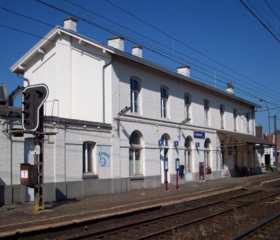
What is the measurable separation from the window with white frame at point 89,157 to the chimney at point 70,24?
703cm

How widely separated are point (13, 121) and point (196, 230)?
7.68 meters

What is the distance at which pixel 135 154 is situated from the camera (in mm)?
19062

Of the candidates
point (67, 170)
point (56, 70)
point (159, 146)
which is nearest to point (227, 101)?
point (159, 146)

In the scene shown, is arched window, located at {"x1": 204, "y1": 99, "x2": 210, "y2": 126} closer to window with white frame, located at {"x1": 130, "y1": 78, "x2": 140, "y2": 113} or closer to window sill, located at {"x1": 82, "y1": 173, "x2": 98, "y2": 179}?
window with white frame, located at {"x1": 130, "y1": 78, "x2": 140, "y2": 113}

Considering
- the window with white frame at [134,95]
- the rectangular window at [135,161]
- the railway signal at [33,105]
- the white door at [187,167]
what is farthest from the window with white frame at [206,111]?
the railway signal at [33,105]

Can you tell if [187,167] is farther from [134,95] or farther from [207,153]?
[134,95]

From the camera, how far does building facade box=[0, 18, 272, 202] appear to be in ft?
47.3

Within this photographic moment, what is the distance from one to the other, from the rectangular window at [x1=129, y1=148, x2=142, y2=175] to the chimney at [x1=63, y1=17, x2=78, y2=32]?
7587 mm

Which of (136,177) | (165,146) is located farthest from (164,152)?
(136,177)

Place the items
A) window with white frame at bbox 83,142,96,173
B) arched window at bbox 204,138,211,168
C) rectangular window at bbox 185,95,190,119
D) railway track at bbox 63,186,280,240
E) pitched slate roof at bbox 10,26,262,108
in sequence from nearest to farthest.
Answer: railway track at bbox 63,186,280,240 → window with white frame at bbox 83,142,96,173 → pitched slate roof at bbox 10,26,262,108 → rectangular window at bbox 185,95,190,119 → arched window at bbox 204,138,211,168

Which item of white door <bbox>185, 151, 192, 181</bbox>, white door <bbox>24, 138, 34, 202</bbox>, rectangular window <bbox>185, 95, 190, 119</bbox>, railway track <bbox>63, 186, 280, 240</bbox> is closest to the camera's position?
railway track <bbox>63, 186, 280, 240</bbox>

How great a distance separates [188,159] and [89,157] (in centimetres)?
1013

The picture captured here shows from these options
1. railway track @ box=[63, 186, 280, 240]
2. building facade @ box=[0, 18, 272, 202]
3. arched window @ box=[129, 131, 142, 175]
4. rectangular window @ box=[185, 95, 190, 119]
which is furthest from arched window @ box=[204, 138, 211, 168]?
railway track @ box=[63, 186, 280, 240]

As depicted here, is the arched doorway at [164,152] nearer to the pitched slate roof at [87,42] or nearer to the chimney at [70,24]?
the pitched slate roof at [87,42]
